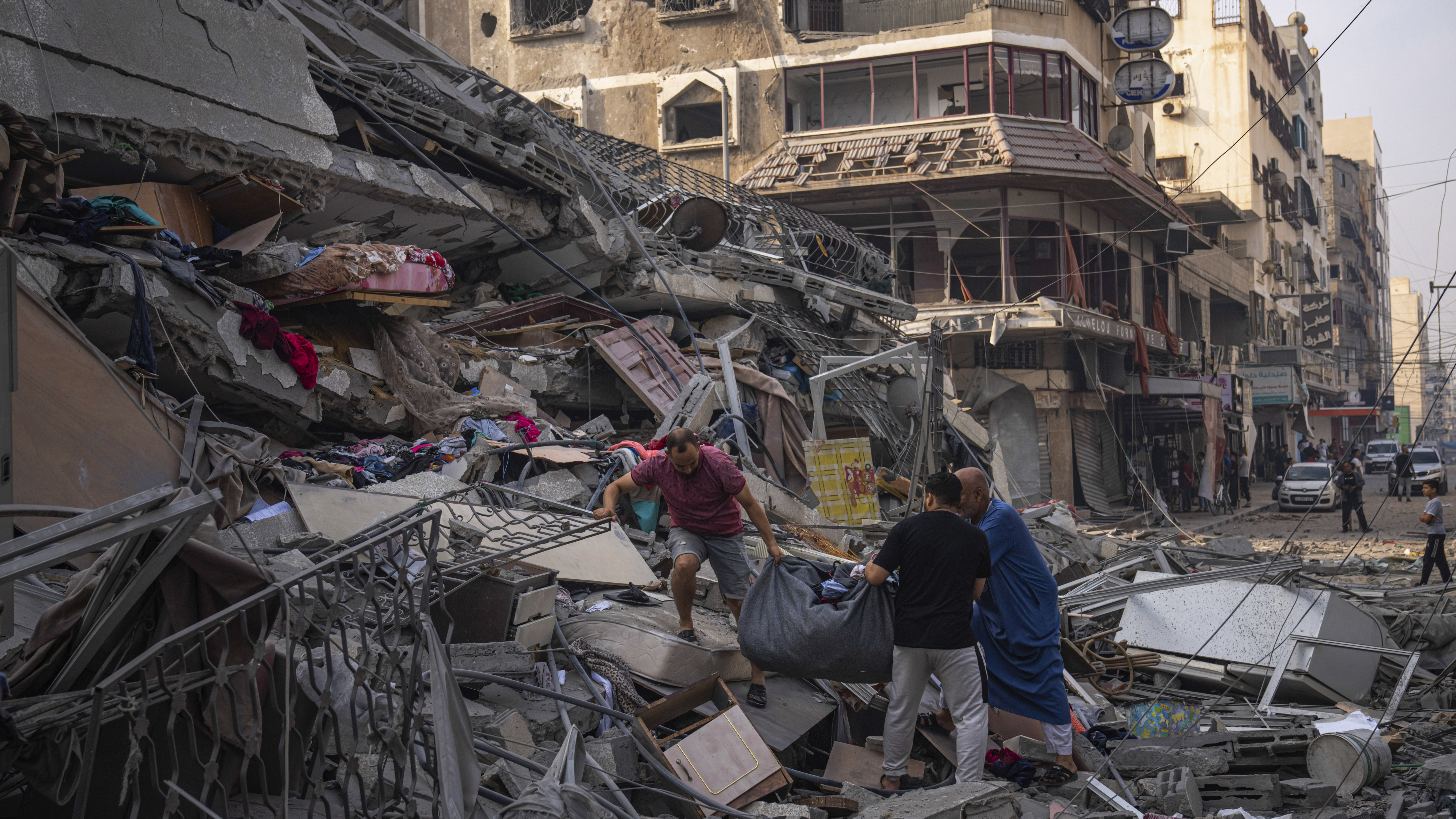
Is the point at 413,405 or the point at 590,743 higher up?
the point at 413,405

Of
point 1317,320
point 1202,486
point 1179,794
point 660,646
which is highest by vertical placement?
point 1317,320

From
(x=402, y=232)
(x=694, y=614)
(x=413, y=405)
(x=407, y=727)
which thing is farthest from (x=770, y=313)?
(x=407, y=727)

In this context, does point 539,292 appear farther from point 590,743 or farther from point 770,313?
point 590,743

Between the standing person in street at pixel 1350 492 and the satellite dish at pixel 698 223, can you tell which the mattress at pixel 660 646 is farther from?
the standing person in street at pixel 1350 492

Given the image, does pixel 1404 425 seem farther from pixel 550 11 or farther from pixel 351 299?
pixel 351 299

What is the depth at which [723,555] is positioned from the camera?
6.06 m

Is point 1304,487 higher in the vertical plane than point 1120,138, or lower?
lower

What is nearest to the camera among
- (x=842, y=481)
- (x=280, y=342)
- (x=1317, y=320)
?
(x=280, y=342)

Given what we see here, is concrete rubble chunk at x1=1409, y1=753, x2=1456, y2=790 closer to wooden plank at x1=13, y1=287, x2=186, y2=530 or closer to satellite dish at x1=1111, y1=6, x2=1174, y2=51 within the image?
wooden plank at x1=13, y1=287, x2=186, y2=530

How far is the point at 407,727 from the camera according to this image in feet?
11.5

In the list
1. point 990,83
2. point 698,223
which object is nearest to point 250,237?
point 698,223

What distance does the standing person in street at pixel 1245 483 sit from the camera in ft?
89.4

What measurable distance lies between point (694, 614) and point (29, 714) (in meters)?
4.57

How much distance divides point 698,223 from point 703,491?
422 inches
